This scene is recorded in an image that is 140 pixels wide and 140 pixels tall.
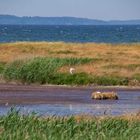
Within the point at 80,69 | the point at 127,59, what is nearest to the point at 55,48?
the point at 127,59

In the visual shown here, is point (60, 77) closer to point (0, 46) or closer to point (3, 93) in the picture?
point (3, 93)

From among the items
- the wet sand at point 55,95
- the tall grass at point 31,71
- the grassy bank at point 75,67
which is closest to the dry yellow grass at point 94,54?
the grassy bank at point 75,67

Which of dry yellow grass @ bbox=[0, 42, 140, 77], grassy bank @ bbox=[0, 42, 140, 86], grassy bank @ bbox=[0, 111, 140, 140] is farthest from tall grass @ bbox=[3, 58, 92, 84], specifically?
grassy bank @ bbox=[0, 111, 140, 140]

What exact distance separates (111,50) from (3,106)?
27.3m

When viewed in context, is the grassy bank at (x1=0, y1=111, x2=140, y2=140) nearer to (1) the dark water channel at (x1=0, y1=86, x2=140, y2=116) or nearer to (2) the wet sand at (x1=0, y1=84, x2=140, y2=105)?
(1) the dark water channel at (x1=0, y1=86, x2=140, y2=116)

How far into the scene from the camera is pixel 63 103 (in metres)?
40.1

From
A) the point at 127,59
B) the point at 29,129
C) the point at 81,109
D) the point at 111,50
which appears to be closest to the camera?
the point at 29,129

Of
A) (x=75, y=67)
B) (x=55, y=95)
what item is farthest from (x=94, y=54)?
(x=55, y=95)

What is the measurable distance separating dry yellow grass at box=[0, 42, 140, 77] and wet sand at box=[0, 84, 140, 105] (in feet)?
12.3

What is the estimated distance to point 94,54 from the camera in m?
61.1

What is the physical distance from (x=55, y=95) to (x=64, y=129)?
20.8 m

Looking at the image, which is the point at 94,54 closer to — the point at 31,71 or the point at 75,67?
the point at 75,67

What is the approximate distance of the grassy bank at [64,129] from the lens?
2166 centimetres

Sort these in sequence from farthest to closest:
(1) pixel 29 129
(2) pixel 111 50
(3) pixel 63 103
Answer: (2) pixel 111 50, (3) pixel 63 103, (1) pixel 29 129
